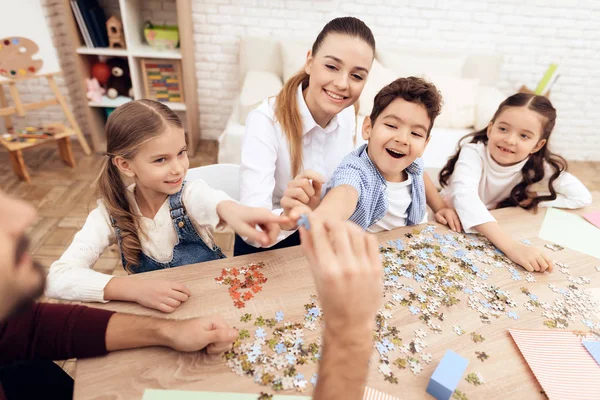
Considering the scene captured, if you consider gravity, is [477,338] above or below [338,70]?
below

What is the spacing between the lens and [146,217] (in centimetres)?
142

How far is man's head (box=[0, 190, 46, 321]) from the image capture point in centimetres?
54

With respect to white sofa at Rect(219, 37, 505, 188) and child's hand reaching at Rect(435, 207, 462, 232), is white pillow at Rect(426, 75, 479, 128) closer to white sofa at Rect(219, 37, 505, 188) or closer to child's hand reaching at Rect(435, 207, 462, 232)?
white sofa at Rect(219, 37, 505, 188)

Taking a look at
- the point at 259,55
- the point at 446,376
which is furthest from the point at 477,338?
the point at 259,55

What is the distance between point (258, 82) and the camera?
3.42 m

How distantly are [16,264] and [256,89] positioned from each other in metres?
2.93

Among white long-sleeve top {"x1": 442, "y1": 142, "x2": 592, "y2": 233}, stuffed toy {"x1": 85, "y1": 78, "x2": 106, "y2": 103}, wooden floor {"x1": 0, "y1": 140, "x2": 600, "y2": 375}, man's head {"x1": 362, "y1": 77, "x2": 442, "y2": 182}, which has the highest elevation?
man's head {"x1": 362, "y1": 77, "x2": 442, "y2": 182}

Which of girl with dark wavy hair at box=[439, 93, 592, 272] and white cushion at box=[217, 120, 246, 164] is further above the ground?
girl with dark wavy hair at box=[439, 93, 592, 272]

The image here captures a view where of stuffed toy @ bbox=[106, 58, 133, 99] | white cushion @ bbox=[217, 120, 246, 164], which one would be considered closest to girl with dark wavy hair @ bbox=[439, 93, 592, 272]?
white cushion @ bbox=[217, 120, 246, 164]

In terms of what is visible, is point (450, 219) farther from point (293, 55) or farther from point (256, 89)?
point (293, 55)

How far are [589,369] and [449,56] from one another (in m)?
3.43

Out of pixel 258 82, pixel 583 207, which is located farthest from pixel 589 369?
pixel 258 82

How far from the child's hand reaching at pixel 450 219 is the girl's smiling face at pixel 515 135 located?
46cm

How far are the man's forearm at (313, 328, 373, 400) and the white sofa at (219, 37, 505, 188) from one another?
2470 millimetres
